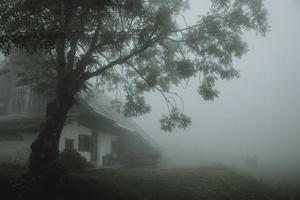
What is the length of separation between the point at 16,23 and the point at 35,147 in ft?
18.0

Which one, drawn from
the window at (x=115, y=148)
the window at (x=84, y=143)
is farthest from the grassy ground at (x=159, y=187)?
the window at (x=115, y=148)

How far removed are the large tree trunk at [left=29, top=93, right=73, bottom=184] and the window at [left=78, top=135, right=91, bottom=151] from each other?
8.54m

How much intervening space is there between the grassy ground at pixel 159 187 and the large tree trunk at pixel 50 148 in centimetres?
77

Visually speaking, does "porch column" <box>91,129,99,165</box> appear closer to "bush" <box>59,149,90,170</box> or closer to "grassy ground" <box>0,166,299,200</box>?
"bush" <box>59,149,90,170</box>

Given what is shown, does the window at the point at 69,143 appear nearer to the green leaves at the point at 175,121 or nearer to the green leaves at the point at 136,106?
the green leaves at the point at 136,106

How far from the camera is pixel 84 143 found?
2331cm

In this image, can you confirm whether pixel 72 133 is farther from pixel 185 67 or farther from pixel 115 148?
pixel 185 67

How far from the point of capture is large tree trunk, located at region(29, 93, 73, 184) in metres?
13.3

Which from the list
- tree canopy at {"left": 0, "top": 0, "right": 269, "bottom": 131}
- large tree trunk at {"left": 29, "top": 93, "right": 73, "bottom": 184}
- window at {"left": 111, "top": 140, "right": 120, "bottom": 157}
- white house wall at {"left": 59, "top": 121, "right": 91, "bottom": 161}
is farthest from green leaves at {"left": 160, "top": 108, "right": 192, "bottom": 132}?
window at {"left": 111, "top": 140, "right": 120, "bottom": 157}

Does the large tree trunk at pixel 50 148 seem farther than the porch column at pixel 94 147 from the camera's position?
Answer: No

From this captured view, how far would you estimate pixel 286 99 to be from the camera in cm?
10700

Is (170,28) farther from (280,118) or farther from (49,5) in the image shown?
(280,118)

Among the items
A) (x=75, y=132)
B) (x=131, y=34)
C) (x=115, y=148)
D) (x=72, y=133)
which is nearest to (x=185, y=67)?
(x=131, y=34)

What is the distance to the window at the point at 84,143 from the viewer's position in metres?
22.6
